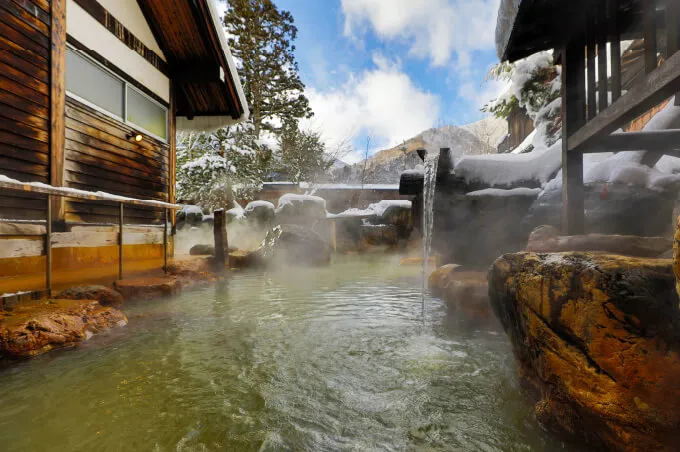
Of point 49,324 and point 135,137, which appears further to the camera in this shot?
point 135,137

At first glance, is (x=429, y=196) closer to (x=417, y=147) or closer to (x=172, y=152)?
(x=172, y=152)

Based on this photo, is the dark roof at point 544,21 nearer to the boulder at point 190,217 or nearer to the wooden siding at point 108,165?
the wooden siding at point 108,165

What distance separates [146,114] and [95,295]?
4629 mm

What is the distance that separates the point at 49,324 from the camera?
9.61 feet

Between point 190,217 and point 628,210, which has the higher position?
point 190,217

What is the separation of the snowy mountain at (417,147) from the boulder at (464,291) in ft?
78.3

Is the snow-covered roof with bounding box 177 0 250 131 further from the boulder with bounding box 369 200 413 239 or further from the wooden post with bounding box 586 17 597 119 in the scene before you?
the boulder with bounding box 369 200 413 239

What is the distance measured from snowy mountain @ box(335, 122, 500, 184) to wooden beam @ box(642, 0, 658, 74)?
26.3 meters

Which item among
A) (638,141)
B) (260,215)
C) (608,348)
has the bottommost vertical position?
(608,348)

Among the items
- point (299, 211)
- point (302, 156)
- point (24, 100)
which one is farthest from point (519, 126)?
point (24, 100)

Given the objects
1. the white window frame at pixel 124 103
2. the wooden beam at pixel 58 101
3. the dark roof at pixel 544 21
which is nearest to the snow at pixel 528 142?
the dark roof at pixel 544 21

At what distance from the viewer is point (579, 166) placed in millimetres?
3527

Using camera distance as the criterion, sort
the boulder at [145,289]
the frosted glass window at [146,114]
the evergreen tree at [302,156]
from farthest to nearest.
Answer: the evergreen tree at [302,156]
the frosted glass window at [146,114]
the boulder at [145,289]

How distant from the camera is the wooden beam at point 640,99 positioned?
1962mm
